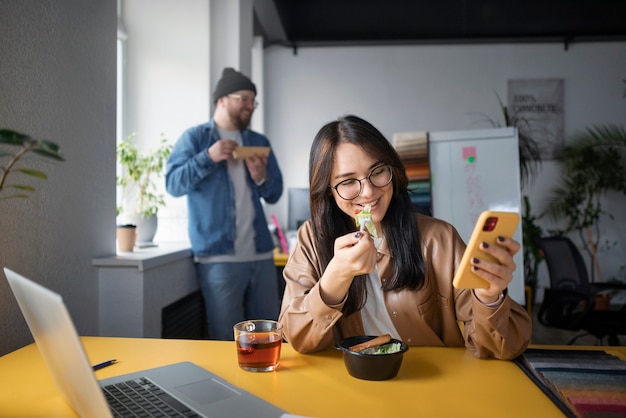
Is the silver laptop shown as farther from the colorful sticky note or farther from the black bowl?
the colorful sticky note

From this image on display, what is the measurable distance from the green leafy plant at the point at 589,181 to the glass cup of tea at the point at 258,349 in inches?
202

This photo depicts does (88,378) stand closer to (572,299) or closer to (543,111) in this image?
(572,299)

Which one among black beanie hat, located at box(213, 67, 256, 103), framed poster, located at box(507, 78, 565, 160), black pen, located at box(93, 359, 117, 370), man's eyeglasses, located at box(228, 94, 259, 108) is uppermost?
framed poster, located at box(507, 78, 565, 160)

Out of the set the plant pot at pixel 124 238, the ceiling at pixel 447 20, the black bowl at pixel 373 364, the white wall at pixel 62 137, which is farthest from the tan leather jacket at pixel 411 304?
the ceiling at pixel 447 20

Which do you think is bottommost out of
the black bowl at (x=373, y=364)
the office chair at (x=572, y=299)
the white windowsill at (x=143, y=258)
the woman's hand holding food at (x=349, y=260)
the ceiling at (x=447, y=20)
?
the office chair at (x=572, y=299)

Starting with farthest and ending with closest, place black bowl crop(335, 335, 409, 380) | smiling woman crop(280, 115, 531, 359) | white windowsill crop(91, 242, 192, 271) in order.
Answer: white windowsill crop(91, 242, 192, 271) < smiling woman crop(280, 115, 531, 359) < black bowl crop(335, 335, 409, 380)

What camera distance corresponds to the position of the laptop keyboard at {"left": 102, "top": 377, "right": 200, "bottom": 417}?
2.88ft

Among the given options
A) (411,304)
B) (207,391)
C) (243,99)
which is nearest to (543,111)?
(243,99)

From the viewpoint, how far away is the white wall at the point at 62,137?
1.41 metres

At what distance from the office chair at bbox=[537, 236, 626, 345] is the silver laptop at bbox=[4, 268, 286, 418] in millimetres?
3041

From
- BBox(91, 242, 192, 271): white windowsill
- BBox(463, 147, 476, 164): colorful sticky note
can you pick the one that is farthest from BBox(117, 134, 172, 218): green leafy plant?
BBox(463, 147, 476, 164): colorful sticky note

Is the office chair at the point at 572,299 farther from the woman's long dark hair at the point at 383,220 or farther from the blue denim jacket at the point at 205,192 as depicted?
the woman's long dark hair at the point at 383,220

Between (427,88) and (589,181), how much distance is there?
6.73 feet

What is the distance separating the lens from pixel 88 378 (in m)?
0.71
